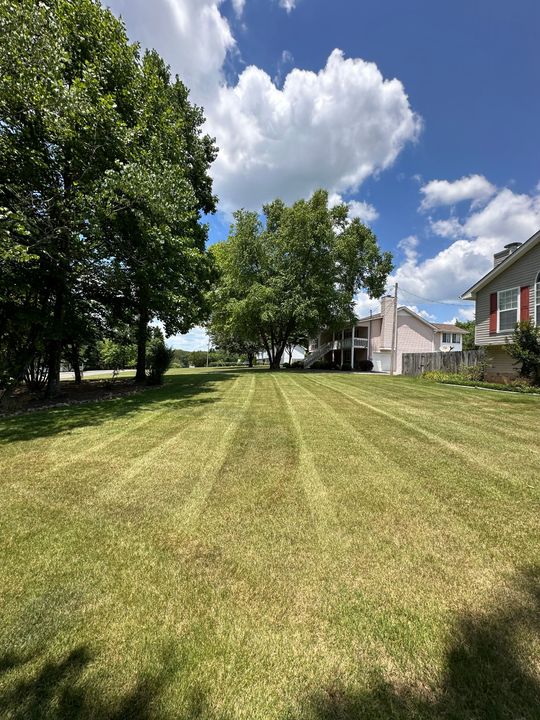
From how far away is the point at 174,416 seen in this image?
23.3 ft

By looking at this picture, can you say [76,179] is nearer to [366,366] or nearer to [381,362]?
[366,366]

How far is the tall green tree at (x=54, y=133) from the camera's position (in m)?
7.09

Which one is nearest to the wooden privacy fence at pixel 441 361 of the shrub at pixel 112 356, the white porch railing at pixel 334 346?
the white porch railing at pixel 334 346

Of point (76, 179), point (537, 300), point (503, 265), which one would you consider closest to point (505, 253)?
point (503, 265)

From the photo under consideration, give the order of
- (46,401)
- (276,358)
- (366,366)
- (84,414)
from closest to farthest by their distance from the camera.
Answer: (84,414) → (46,401) → (276,358) → (366,366)

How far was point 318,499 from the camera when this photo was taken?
3.33 metres

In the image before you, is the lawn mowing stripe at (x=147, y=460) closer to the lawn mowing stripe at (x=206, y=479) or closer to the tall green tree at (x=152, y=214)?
the lawn mowing stripe at (x=206, y=479)

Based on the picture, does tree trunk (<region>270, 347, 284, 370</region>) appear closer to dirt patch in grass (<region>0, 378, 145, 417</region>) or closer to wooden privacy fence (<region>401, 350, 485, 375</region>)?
wooden privacy fence (<region>401, 350, 485, 375</region>)

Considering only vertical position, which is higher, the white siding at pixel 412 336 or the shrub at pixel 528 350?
the white siding at pixel 412 336

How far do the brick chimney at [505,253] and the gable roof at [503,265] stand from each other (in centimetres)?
77

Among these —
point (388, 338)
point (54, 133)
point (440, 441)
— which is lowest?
point (440, 441)

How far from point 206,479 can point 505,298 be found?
1663 centimetres

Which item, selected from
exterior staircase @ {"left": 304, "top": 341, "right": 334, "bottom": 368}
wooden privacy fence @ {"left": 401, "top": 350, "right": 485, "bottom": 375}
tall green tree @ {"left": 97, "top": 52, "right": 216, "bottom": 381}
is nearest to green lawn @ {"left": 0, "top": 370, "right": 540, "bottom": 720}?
tall green tree @ {"left": 97, "top": 52, "right": 216, "bottom": 381}

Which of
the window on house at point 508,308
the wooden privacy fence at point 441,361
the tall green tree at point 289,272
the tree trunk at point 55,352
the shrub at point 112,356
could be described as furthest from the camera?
the shrub at point 112,356
